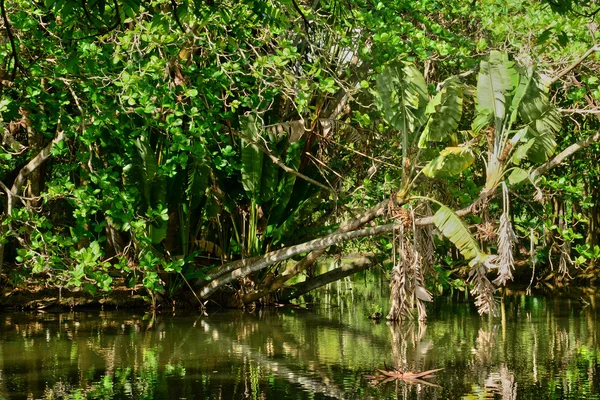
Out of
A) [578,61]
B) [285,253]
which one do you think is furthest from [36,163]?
[578,61]

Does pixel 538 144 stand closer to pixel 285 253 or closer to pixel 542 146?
pixel 542 146

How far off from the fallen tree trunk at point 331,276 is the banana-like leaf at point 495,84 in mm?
3827

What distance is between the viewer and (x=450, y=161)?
11.1m

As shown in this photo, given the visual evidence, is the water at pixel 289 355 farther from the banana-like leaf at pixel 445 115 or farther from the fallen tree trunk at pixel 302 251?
the banana-like leaf at pixel 445 115

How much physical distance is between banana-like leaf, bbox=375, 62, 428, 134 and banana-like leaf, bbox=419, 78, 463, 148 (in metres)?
0.18

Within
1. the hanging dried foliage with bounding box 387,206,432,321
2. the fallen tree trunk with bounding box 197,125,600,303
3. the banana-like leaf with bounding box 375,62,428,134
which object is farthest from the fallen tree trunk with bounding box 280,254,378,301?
the banana-like leaf with bounding box 375,62,428,134

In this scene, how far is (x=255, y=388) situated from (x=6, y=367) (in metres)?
2.61

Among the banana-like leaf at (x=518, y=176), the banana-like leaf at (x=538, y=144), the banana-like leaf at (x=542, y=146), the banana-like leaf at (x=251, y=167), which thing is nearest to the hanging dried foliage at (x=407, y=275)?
the banana-like leaf at (x=518, y=176)

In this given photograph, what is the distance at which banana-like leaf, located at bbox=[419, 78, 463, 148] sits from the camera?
11.4 metres

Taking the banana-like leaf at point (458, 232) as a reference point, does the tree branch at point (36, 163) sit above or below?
above

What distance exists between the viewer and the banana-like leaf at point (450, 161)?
36.2 feet

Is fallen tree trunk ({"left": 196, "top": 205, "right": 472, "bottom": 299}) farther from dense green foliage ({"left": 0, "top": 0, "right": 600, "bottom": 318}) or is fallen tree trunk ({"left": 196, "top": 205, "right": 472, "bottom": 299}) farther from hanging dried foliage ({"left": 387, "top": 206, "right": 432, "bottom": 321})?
hanging dried foliage ({"left": 387, "top": 206, "right": 432, "bottom": 321})

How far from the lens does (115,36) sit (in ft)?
34.6

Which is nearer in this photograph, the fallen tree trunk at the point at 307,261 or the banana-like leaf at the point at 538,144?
the banana-like leaf at the point at 538,144
